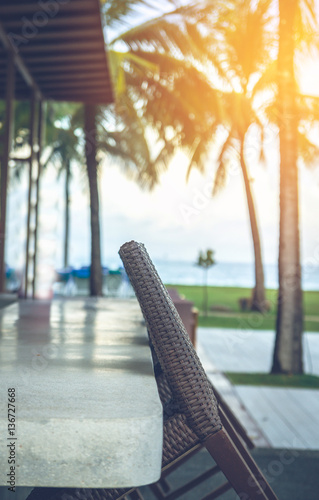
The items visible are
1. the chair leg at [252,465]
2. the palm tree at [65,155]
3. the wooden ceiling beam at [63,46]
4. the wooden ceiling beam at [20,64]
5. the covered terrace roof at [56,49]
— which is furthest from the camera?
the palm tree at [65,155]

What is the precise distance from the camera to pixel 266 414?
3475 millimetres

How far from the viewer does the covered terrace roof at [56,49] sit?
3.67 meters

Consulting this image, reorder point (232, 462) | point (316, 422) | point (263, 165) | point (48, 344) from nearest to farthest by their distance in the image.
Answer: point (232, 462) → point (48, 344) → point (316, 422) → point (263, 165)

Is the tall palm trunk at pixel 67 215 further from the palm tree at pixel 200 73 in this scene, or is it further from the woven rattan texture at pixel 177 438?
the woven rattan texture at pixel 177 438

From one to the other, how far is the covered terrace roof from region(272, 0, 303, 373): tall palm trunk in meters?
1.98

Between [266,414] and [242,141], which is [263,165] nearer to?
[242,141]

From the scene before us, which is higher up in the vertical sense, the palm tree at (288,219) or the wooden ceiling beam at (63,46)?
the wooden ceiling beam at (63,46)

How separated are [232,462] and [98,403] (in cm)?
31

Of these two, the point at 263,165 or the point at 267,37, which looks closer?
the point at 267,37

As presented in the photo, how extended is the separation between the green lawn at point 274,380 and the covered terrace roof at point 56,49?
3.45m

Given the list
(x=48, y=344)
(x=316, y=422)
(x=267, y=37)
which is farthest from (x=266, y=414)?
(x=267, y=37)

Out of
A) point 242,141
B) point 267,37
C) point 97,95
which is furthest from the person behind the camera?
point 242,141

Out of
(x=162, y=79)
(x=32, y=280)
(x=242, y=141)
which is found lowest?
(x=32, y=280)

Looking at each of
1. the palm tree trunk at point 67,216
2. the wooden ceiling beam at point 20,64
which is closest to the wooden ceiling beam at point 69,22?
the wooden ceiling beam at point 20,64
